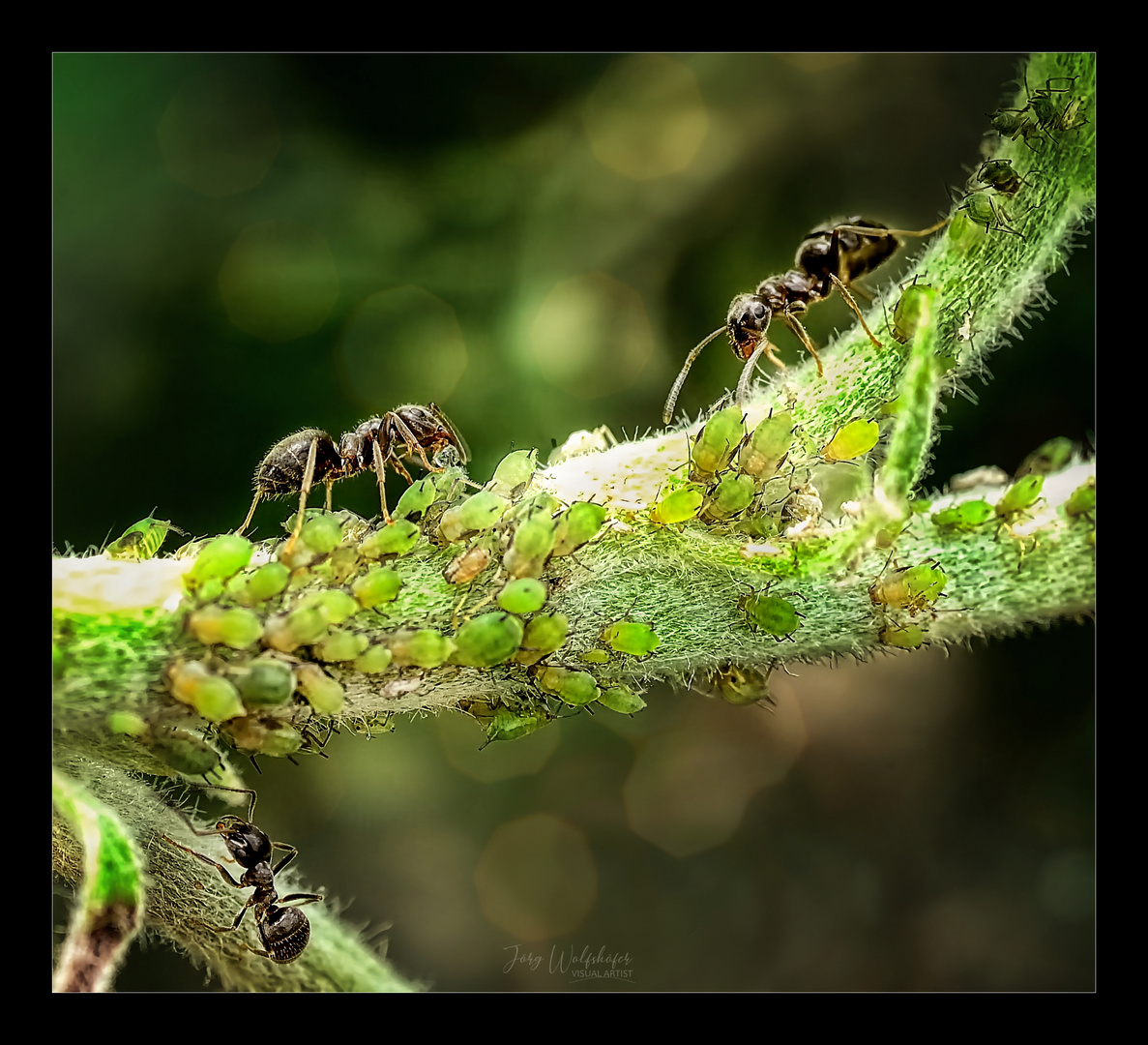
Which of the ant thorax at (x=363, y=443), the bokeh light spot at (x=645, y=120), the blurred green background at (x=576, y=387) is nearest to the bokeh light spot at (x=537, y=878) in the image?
the blurred green background at (x=576, y=387)

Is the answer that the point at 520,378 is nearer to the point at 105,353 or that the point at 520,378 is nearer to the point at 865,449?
the point at 105,353

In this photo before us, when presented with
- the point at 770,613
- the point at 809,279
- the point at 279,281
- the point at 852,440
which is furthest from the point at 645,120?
the point at 770,613

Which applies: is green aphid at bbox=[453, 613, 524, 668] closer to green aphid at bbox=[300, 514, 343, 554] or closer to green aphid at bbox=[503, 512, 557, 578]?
green aphid at bbox=[503, 512, 557, 578]

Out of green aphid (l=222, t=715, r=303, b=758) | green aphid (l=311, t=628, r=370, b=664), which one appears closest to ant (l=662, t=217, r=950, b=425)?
green aphid (l=311, t=628, r=370, b=664)

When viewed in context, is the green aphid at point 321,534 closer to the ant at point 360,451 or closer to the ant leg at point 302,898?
the ant at point 360,451
